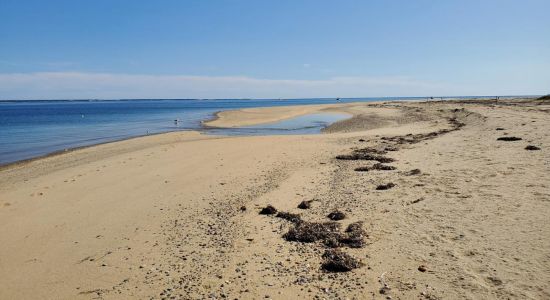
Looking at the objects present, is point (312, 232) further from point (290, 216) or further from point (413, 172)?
point (413, 172)

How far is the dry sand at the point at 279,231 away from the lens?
207 inches

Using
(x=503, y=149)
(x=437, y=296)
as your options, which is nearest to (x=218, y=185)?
(x=437, y=296)

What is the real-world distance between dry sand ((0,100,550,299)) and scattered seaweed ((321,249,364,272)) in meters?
0.11

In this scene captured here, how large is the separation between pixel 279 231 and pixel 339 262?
1954 mm

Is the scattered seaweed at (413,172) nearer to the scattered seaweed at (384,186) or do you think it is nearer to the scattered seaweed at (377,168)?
the scattered seaweed at (377,168)

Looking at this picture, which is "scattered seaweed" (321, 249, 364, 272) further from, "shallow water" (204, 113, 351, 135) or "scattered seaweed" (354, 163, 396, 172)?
"shallow water" (204, 113, 351, 135)

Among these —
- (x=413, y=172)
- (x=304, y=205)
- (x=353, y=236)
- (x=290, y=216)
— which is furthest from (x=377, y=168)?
(x=353, y=236)

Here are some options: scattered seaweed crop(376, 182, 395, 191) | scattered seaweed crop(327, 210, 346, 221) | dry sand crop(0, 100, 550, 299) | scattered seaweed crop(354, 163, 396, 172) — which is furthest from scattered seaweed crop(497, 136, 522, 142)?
scattered seaweed crop(327, 210, 346, 221)

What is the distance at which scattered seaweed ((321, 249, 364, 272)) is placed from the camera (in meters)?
5.62

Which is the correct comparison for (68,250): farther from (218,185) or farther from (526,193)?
(526,193)

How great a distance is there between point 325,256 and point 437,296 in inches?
73.4

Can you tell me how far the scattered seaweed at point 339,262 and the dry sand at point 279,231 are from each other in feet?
0.37

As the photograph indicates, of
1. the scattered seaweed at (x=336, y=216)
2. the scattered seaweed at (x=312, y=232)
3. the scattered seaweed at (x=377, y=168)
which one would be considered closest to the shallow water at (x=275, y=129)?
the scattered seaweed at (x=377, y=168)

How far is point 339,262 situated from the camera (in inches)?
225
